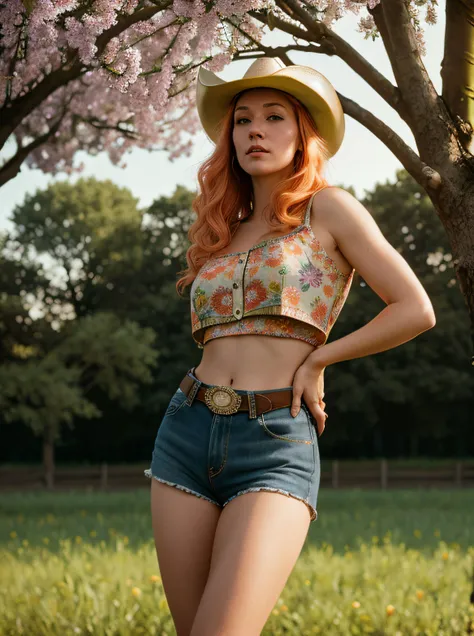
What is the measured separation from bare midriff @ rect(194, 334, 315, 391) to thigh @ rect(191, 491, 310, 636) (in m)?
0.39

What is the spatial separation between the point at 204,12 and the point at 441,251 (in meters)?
31.6

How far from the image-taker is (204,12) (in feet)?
17.3

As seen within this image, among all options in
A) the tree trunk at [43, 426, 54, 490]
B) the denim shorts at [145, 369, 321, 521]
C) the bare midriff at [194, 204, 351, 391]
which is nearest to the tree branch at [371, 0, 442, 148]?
the bare midriff at [194, 204, 351, 391]

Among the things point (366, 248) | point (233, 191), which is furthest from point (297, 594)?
point (366, 248)

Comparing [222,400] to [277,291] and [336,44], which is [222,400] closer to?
[277,291]

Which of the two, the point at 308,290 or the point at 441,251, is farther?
the point at 441,251

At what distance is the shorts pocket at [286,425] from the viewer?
289 centimetres

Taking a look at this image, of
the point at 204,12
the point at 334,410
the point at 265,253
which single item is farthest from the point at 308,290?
the point at 334,410

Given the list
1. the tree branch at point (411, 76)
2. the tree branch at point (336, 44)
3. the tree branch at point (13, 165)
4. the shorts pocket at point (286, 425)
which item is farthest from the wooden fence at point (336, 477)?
the shorts pocket at point (286, 425)

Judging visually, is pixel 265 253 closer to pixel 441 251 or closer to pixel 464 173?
pixel 464 173

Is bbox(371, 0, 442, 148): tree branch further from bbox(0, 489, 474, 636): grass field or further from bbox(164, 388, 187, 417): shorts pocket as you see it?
bbox(0, 489, 474, 636): grass field

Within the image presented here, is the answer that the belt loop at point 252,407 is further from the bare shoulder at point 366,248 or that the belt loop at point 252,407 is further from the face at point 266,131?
the face at point 266,131

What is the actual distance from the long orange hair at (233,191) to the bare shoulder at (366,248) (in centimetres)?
11

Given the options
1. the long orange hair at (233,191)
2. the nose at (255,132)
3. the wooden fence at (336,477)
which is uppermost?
the nose at (255,132)
